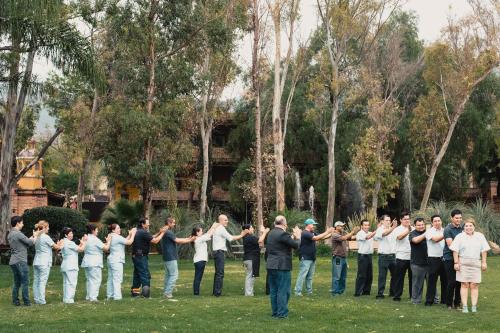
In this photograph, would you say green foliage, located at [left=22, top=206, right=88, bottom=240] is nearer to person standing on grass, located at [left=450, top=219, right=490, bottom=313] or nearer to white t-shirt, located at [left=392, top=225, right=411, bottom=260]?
white t-shirt, located at [left=392, top=225, right=411, bottom=260]

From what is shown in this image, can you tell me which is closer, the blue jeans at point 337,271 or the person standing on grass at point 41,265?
the person standing on grass at point 41,265

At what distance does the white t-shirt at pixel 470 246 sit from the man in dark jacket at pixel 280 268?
2900 mm

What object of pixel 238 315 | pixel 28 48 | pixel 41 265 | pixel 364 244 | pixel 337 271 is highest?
pixel 28 48

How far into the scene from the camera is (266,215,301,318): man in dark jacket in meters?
12.9

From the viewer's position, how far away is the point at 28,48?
21062 mm

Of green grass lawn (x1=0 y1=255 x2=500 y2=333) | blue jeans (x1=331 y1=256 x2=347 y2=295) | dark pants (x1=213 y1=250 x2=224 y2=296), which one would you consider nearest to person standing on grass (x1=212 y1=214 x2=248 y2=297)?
Result: dark pants (x1=213 y1=250 x2=224 y2=296)

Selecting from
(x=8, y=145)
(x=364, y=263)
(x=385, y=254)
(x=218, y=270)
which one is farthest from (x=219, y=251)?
(x=8, y=145)

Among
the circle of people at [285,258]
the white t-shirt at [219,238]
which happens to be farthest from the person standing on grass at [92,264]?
the white t-shirt at [219,238]

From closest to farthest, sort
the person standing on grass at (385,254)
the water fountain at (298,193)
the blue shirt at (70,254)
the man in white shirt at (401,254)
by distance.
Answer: the blue shirt at (70,254) < the man in white shirt at (401,254) < the person standing on grass at (385,254) < the water fountain at (298,193)

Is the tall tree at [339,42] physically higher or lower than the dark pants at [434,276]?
higher

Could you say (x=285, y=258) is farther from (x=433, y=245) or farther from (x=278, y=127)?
(x=278, y=127)

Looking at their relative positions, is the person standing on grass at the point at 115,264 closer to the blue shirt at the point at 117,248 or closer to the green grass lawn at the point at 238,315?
the blue shirt at the point at 117,248

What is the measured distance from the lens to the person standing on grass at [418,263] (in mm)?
15352

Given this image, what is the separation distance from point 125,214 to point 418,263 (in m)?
19.8
